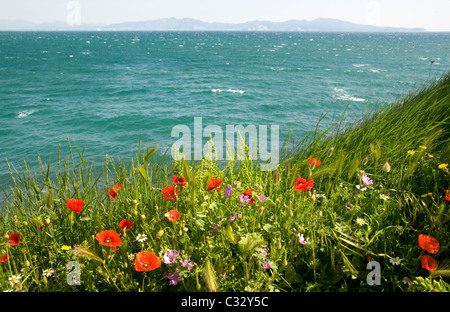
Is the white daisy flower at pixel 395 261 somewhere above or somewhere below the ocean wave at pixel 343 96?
below

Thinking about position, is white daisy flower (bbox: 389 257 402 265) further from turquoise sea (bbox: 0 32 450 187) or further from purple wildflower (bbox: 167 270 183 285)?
turquoise sea (bbox: 0 32 450 187)

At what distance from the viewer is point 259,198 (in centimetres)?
174

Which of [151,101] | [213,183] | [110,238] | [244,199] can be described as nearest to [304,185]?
[244,199]

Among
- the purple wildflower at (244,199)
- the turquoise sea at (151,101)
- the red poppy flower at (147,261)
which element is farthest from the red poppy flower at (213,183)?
the turquoise sea at (151,101)

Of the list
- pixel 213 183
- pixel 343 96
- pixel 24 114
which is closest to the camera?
pixel 213 183

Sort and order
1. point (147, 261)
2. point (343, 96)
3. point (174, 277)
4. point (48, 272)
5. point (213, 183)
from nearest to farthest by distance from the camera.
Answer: point (147, 261), point (174, 277), point (48, 272), point (213, 183), point (343, 96)

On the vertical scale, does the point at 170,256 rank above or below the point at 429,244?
below

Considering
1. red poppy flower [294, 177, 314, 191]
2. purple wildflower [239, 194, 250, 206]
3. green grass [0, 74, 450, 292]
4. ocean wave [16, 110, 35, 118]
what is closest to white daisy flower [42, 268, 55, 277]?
green grass [0, 74, 450, 292]

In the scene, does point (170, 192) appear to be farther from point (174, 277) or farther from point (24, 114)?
point (24, 114)

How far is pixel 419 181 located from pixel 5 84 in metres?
31.7

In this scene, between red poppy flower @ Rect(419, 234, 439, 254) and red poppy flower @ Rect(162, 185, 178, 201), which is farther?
red poppy flower @ Rect(162, 185, 178, 201)

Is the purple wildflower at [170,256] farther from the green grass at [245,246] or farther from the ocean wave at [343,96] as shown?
the ocean wave at [343,96]
